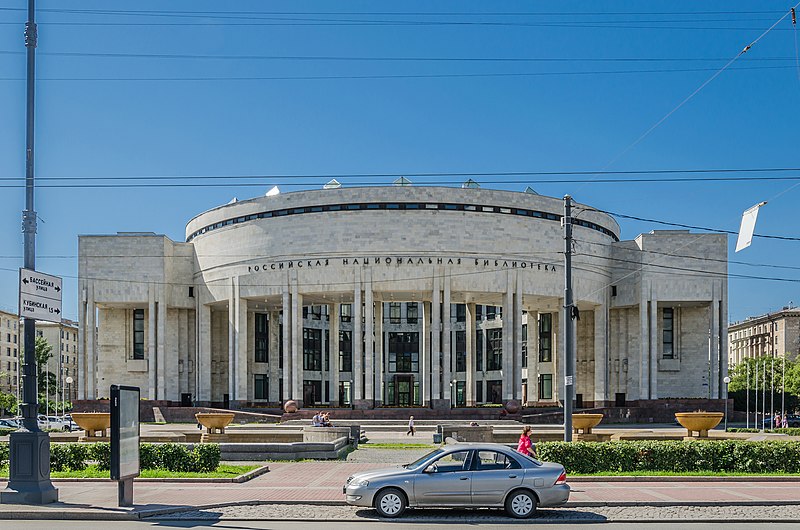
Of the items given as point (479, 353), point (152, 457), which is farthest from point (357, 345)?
point (152, 457)

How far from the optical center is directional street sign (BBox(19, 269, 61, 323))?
726 inches

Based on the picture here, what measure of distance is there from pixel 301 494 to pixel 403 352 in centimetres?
7343

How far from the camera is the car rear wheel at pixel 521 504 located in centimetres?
1755

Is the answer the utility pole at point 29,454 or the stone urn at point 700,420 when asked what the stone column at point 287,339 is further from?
the utility pole at point 29,454

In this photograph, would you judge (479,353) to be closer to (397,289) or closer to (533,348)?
(533,348)

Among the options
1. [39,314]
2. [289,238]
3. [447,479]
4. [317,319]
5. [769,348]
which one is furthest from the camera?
[769,348]

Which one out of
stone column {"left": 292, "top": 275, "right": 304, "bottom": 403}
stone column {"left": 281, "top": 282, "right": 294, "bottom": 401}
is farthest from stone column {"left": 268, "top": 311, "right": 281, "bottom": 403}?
stone column {"left": 281, "top": 282, "right": 294, "bottom": 401}

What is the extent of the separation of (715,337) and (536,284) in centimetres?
1496

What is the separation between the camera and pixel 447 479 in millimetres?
17562

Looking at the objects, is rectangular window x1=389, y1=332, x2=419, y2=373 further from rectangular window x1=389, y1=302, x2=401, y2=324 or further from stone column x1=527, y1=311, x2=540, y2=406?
stone column x1=527, y1=311, x2=540, y2=406

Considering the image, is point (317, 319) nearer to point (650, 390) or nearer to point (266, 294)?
point (266, 294)

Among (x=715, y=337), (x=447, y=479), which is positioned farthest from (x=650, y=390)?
(x=447, y=479)

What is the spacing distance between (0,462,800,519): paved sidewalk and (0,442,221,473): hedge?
5.59 feet

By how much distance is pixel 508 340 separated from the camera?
61.3m
